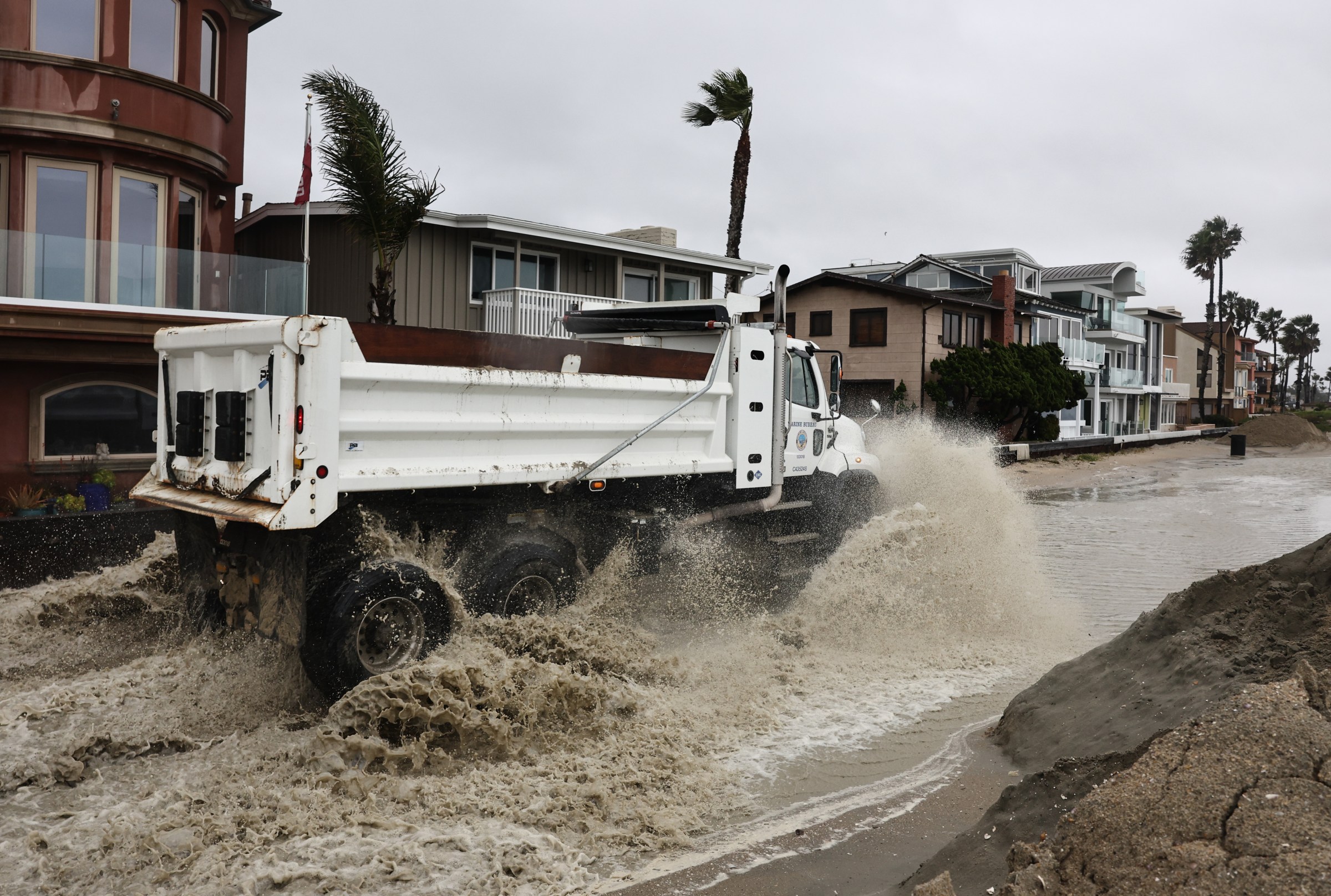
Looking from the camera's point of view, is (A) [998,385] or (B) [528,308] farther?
(A) [998,385]

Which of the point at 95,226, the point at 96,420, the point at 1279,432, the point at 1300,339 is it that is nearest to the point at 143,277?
the point at 95,226

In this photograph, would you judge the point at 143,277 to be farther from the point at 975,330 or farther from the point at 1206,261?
the point at 1206,261

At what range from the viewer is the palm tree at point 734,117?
28203mm

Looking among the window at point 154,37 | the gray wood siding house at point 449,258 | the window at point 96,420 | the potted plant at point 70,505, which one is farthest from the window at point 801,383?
the window at point 154,37

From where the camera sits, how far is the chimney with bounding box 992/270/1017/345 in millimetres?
42625

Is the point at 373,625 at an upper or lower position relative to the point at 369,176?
lower

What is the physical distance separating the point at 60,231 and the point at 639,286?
12533 mm

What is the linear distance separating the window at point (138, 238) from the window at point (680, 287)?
11.9 metres

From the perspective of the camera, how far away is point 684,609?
9008 mm

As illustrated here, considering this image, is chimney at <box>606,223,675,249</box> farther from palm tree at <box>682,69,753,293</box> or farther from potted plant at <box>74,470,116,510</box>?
potted plant at <box>74,470,116,510</box>

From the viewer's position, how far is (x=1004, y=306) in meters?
42.5

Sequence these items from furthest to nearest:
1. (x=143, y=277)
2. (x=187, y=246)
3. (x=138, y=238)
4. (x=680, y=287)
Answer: (x=680, y=287) < (x=187, y=246) < (x=138, y=238) < (x=143, y=277)

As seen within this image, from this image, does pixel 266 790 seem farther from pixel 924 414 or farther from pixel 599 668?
pixel 924 414

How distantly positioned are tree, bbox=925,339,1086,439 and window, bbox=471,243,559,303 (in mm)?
19103
